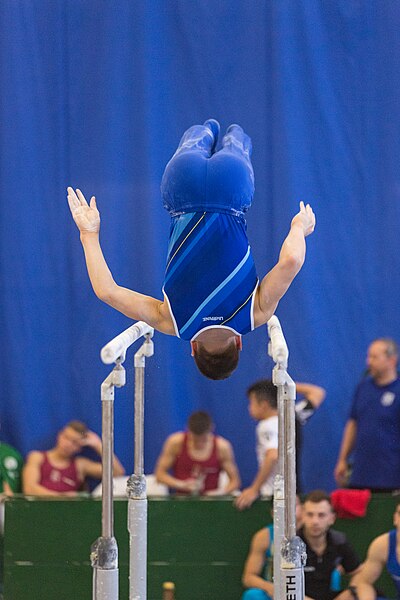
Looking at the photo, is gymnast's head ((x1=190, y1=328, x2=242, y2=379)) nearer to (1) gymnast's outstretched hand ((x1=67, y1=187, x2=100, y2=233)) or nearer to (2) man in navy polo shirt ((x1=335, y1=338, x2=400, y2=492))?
(1) gymnast's outstretched hand ((x1=67, y1=187, x2=100, y2=233))

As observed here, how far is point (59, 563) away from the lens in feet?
19.5

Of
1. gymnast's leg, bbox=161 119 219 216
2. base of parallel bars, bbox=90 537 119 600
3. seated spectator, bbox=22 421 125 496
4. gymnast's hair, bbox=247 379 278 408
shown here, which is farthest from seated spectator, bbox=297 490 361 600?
gymnast's leg, bbox=161 119 219 216

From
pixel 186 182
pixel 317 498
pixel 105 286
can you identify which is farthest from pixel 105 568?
pixel 317 498

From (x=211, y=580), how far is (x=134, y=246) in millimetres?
2176

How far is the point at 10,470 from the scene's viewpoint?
6.40 m

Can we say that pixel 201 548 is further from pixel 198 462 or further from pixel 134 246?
pixel 134 246

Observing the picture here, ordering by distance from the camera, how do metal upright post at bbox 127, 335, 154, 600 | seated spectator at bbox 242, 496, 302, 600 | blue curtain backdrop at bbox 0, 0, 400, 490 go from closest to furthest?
metal upright post at bbox 127, 335, 154, 600
seated spectator at bbox 242, 496, 302, 600
blue curtain backdrop at bbox 0, 0, 400, 490

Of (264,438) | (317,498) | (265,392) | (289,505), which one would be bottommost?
(289,505)

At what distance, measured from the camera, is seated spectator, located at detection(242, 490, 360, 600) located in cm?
547

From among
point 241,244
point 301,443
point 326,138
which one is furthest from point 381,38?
point 241,244

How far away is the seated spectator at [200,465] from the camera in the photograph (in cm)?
621

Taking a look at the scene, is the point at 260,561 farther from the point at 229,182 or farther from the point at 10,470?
the point at 229,182

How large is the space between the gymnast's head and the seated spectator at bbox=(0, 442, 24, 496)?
2.92 m

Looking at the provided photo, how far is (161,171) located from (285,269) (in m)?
2.98
